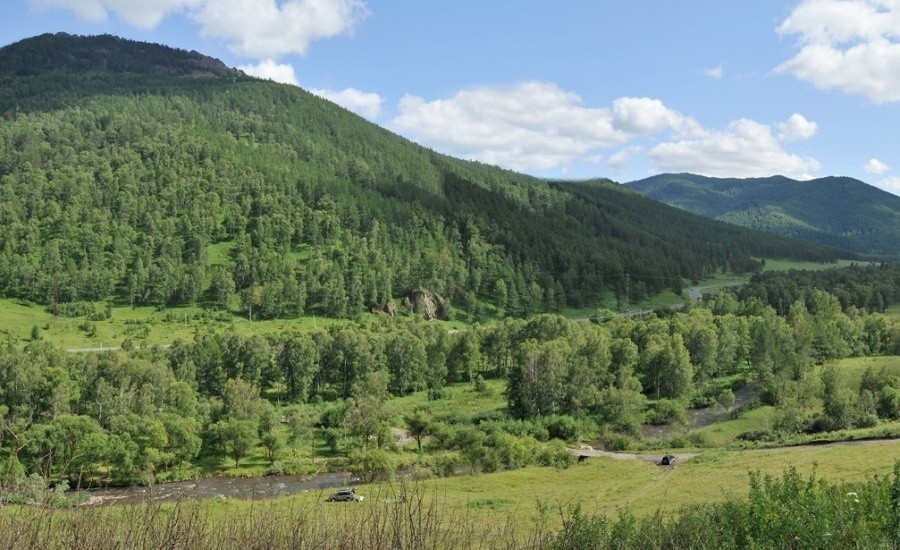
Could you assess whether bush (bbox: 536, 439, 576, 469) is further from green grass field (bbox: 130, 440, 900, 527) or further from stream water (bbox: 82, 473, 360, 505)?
stream water (bbox: 82, 473, 360, 505)

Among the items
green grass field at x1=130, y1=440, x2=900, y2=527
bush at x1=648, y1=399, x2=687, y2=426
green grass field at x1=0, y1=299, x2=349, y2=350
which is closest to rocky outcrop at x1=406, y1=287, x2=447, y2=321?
green grass field at x1=0, y1=299, x2=349, y2=350

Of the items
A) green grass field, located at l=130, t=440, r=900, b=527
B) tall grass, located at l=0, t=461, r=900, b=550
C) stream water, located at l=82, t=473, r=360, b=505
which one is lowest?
stream water, located at l=82, t=473, r=360, b=505

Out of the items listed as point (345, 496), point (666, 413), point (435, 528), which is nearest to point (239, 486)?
point (345, 496)

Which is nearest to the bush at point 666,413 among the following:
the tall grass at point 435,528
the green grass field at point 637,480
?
the green grass field at point 637,480

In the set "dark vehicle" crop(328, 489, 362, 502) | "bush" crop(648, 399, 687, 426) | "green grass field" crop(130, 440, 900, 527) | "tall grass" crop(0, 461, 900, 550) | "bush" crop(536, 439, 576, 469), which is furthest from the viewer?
"bush" crop(648, 399, 687, 426)

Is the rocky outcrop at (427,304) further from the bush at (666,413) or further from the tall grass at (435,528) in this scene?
the tall grass at (435,528)

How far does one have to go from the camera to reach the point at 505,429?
83375mm

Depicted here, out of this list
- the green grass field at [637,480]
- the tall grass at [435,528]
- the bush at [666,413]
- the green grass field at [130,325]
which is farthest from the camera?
the green grass field at [130,325]

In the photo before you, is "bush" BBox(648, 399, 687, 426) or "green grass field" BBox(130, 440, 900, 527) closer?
"green grass field" BBox(130, 440, 900, 527)

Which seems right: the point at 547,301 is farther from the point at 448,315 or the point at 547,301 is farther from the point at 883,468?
the point at 883,468

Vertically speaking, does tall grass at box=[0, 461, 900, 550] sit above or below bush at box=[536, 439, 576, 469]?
above

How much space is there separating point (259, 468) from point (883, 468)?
61029 millimetres

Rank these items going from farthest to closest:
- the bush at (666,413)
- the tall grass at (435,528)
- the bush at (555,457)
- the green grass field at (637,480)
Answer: the bush at (666,413), the bush at (555,457), the green grass field at (637,480), the tall grass at (435,528)

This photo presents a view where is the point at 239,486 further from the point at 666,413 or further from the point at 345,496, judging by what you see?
the point at 666,413
